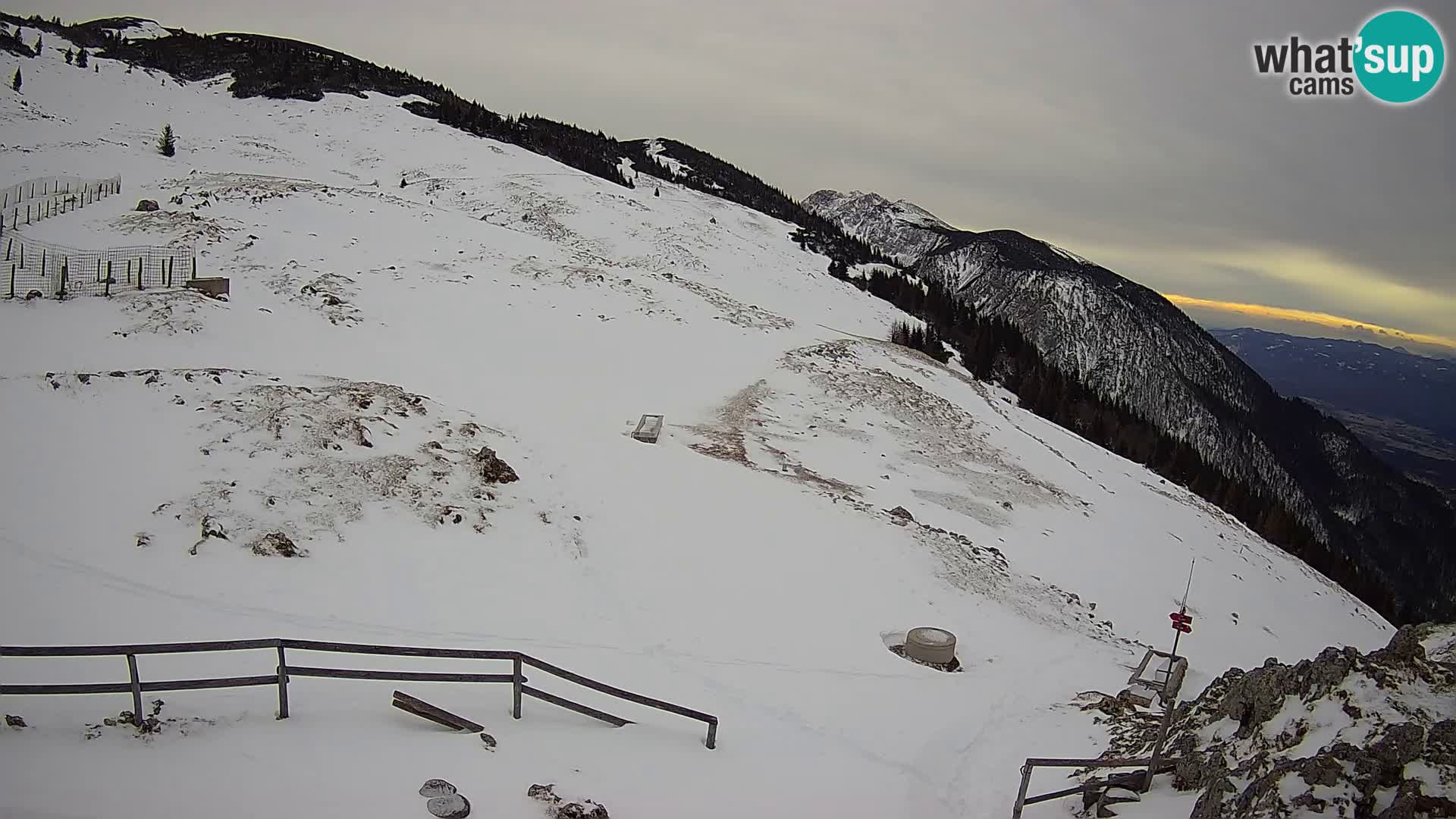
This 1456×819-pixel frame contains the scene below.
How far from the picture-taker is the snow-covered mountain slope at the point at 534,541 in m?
8.08

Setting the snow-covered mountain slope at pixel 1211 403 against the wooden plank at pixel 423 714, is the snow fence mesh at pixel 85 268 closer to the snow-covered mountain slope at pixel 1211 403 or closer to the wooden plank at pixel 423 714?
the wooden plank at pixel 423 714

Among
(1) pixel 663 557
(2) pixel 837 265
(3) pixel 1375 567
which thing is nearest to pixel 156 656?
(1) pixel 663 557

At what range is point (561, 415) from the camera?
851 inches

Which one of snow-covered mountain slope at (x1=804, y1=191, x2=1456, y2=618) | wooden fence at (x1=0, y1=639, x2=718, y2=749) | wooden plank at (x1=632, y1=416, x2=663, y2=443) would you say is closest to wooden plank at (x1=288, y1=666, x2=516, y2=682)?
wooden fence at (x1=0, y1=639, x2=718, y2=749)

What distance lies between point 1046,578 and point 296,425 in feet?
63.5

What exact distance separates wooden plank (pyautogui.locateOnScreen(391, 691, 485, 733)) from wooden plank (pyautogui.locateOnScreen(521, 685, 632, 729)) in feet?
2.43

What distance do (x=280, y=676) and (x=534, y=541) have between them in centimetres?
746

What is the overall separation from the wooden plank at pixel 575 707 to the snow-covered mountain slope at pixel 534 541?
15 cm

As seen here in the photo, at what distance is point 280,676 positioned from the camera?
7344 mm

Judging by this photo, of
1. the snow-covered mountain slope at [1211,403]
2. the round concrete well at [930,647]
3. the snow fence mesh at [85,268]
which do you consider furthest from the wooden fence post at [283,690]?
the snow-covered mountain slope at [1211,403]

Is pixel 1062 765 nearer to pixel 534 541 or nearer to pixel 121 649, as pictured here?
pixel 121 649

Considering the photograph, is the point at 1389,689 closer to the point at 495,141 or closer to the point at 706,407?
the point at 706,407

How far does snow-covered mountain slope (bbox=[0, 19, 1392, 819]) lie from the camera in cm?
808

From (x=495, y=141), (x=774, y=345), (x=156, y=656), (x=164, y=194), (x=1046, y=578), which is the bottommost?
(x=1046, y=578)
